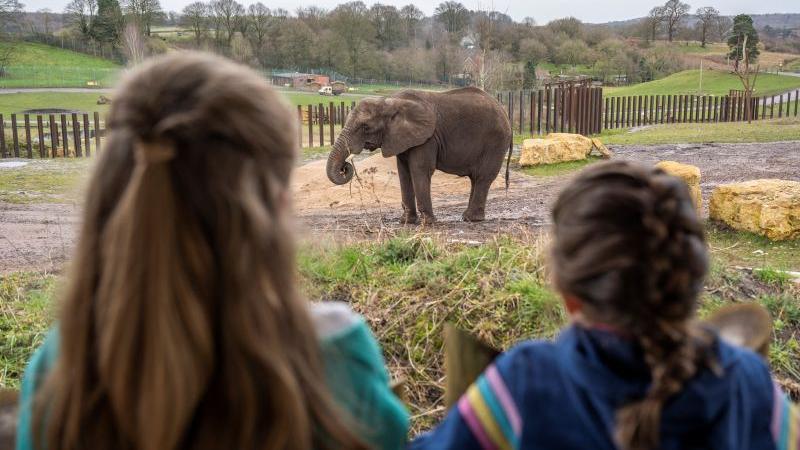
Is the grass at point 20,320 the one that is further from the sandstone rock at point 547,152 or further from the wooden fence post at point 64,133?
the wooden fence post at point 64,133

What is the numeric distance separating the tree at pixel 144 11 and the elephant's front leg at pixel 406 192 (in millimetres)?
23656

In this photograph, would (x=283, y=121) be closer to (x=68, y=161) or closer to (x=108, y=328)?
(x=108, y=328)

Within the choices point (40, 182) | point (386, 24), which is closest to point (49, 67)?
point (386, 24)

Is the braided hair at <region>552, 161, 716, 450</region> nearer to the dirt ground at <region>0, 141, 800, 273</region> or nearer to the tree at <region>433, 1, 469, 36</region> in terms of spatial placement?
the dirt ground at <region>0, 141, 800, 273</region>

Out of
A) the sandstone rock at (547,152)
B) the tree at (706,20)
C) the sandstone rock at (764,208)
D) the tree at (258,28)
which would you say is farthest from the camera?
the tree at (706,20)

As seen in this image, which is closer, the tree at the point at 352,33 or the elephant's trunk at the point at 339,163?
the elephant's trunk at the point at 339,163

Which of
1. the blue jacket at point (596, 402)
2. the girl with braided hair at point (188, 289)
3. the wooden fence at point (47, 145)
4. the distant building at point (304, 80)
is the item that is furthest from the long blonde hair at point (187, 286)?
the distant building at point (304, 80)

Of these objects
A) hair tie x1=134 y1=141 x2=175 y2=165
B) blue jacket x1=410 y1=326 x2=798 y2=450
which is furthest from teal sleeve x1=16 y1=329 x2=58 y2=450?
blue jacket x1=410 y1=326 x2=798 y2=450

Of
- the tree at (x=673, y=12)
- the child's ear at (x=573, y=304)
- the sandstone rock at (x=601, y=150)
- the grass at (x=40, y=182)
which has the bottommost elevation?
the grass at (x=40, y=182)

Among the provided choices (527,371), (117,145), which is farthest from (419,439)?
(117,145)

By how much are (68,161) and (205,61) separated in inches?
719

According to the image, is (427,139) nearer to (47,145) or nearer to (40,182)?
(40,182)

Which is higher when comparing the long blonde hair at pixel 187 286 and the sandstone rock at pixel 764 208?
the long blonde hair at pixel 187 286

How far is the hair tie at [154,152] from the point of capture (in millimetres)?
1323
